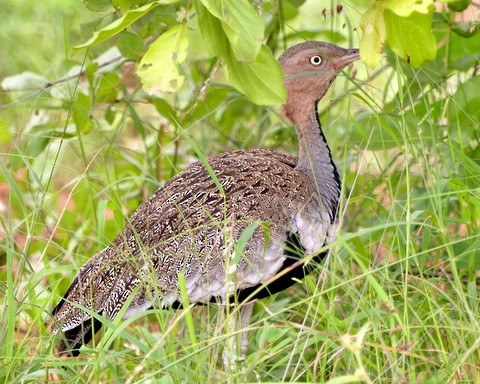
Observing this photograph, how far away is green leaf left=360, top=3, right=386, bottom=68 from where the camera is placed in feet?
7.43

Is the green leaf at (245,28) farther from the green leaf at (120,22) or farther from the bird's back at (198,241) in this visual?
the bird's back at (198,241)

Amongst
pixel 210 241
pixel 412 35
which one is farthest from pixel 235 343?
pixel 412 35

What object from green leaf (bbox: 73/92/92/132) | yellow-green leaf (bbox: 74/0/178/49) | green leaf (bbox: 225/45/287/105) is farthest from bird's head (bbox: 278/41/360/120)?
yellow-green leaf (bbox: 74/0/178/49)

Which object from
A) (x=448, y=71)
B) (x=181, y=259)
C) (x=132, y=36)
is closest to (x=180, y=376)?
(x=181, y=259)

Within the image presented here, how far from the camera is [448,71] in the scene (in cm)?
326

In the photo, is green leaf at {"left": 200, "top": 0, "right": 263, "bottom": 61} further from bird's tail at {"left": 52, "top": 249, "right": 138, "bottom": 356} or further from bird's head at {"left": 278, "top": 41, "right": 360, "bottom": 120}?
bird's head at {"left": 278, "top": 41, "right": 360, "bottom": 120}

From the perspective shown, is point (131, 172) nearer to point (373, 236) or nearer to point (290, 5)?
point (290, 5)

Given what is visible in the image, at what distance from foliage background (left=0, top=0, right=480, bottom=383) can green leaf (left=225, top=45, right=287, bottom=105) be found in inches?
0.7

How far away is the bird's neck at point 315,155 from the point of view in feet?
10.8

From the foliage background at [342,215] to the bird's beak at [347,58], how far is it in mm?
89

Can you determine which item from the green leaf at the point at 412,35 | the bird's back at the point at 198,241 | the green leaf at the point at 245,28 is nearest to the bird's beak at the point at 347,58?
the bird's back at the point at 198,241

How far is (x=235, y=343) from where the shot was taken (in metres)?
Result: 2.53

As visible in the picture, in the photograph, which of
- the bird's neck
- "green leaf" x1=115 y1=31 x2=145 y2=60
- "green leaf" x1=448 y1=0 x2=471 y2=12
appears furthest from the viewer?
the bird's neck

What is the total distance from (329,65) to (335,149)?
43 centimetres
